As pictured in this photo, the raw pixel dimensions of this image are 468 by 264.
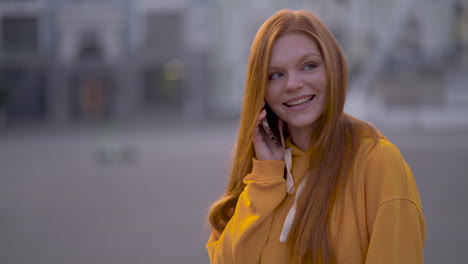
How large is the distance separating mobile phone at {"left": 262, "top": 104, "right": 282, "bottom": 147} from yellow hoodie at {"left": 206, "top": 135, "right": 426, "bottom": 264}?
0.30 ft

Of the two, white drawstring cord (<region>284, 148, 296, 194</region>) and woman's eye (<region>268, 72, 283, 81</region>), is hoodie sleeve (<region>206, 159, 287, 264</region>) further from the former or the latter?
woman's eye (<region>268, 72, 283, 81</region>)

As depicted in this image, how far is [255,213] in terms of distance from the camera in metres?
1.71

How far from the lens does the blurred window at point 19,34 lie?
99.5 ft

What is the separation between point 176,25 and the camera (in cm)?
2975

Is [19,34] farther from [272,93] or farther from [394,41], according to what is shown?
[272,93]

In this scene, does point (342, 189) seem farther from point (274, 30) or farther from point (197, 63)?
point (197, 63)

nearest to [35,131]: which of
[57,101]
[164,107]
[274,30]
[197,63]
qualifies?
[57,101]

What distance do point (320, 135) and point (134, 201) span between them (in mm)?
6856

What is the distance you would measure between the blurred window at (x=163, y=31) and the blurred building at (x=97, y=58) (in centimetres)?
6

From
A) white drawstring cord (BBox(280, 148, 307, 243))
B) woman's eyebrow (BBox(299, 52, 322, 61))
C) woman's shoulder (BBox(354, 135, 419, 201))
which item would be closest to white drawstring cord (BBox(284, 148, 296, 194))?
white drawstring cord (BBox(280, 148, 307, 243))

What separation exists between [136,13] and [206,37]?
4.75 m

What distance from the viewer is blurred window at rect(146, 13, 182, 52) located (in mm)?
29641

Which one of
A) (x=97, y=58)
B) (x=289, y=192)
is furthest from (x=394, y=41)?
(x=289, y=192)

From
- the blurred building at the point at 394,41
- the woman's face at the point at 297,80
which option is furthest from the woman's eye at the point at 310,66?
the blurred building at the point at 394,41
